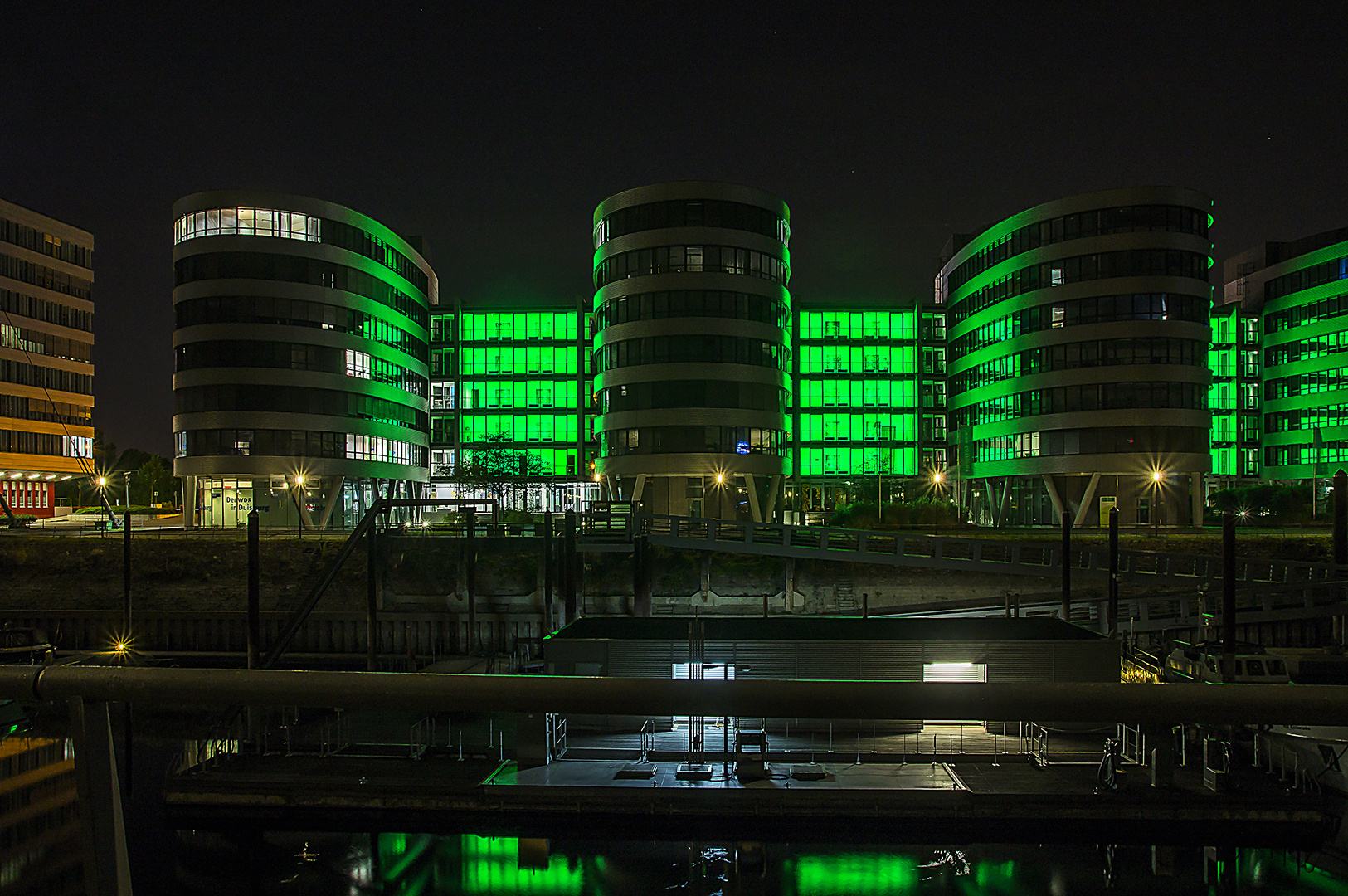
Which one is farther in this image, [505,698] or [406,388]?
[406,388]

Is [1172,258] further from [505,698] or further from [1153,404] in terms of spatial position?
[505,698]

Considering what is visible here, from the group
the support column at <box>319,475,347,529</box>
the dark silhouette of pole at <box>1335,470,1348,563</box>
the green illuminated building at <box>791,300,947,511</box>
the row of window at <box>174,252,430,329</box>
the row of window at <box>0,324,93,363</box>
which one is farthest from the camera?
the green illuminated building at <box>791,300,947,511</box>

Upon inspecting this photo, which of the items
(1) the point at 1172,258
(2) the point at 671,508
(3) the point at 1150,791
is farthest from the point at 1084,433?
(3) the point at 1150,791

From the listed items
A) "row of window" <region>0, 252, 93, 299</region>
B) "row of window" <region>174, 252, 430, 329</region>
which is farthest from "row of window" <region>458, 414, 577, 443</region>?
"row of window" <region>0, 252, 93, 299</region>

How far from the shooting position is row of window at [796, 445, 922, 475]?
9181 centimetres

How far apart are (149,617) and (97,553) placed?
12.3m

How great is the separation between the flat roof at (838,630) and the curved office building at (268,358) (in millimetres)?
48637

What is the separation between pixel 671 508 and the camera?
65250 mm

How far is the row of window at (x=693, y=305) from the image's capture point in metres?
64.8

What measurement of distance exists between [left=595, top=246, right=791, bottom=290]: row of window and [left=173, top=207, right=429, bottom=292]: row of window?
2229 cm

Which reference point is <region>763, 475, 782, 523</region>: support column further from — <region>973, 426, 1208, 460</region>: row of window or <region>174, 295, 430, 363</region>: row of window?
<region>174, 295, 430, 363</region>: row of window

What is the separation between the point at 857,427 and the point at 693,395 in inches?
1320

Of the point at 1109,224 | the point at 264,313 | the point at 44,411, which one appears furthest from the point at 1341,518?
the point at 44,411

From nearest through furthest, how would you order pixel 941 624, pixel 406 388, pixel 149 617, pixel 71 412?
pixel 941 624
pixel 149 617
pixel 406 388
pixel 71 412
